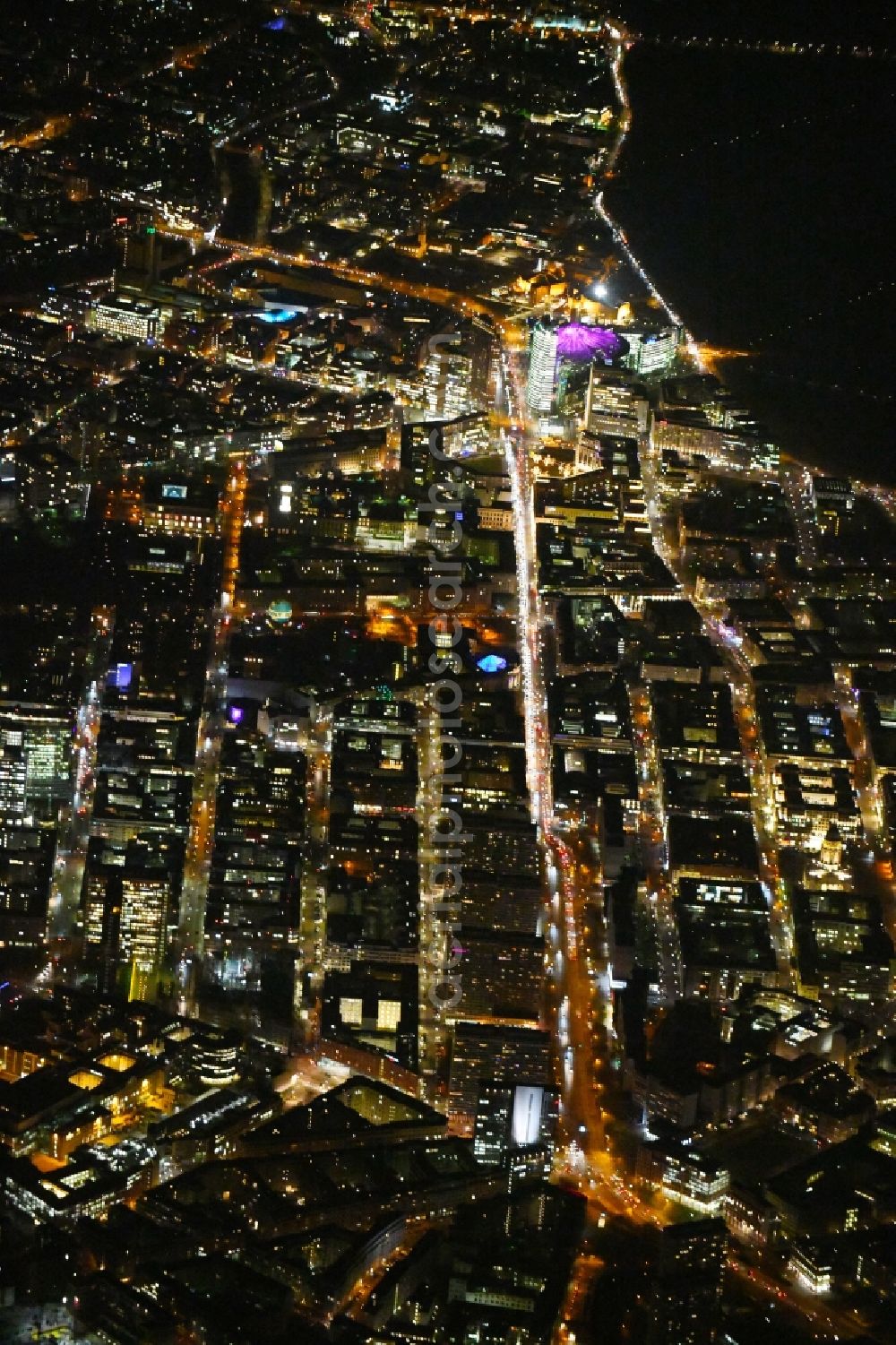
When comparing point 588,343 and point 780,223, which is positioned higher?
point 780,223

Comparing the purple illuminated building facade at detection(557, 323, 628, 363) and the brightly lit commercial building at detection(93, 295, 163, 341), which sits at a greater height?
the brightly lit commercial building at detection(93, 295, 163, 341)

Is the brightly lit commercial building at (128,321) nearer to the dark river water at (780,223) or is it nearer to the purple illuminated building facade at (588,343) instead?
the purple illuminated building facade at (588,343)

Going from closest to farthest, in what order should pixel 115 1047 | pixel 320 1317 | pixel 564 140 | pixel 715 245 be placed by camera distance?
pixel 320 1317 → pixel 115 1047 → pixel 715 245 → pixel 564 140

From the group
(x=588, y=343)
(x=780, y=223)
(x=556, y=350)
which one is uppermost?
(x=780, y=223)

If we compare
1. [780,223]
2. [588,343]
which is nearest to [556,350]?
[588,343]

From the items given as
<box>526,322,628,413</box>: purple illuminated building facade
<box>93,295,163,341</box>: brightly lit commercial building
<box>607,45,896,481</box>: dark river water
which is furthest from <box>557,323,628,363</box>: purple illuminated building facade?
<box>93,295,163,341</box>: brightly lit commercial building

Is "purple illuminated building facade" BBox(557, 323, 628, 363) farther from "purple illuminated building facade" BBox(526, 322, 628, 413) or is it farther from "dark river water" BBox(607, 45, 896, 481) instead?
"dark river water" BBox(607, 45, 896, 481)

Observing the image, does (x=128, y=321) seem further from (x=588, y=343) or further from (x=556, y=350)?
(x=588, y=343)

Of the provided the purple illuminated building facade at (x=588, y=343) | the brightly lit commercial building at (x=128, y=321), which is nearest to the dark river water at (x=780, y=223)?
the purple illuminated building facade at (x=588, y=343)

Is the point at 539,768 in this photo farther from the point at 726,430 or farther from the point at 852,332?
the point at 852,332

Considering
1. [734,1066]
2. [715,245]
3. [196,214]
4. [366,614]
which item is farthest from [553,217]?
[734,1066]

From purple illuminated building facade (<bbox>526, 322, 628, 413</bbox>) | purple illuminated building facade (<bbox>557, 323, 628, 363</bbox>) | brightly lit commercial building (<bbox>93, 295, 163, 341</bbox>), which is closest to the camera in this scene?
purple illuminated building facade (<bbox>526, 322, 628, 413</bbox>)
